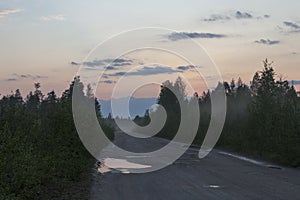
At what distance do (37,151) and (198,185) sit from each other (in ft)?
Result: 19.4

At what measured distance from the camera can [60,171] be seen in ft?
57.4

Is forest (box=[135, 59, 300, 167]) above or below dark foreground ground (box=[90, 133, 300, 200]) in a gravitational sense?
above

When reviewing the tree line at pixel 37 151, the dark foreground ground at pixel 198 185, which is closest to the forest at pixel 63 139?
the tree line at pixel 37 151

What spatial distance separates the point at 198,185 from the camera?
17.1 meters

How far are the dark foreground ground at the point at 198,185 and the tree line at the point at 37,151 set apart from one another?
1357mm

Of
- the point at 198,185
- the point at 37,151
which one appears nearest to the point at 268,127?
the point at 198,185

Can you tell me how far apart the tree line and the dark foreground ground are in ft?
4.45

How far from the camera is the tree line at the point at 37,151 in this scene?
11.0 m

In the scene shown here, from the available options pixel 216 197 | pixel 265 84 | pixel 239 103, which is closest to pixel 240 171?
pixel 216 197

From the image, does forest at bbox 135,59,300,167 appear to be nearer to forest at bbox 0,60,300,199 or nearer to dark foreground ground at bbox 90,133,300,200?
forest at bbox 0,60,300,199

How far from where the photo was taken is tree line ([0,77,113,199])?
1098 centimetres

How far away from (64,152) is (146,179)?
355cm

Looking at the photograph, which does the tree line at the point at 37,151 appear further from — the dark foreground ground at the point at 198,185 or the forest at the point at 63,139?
the dark foreground ground at the point at 198,185

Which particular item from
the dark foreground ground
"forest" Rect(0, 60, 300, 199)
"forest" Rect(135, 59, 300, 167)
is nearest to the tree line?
"forest" Rect(0, 60, 300, 199)
